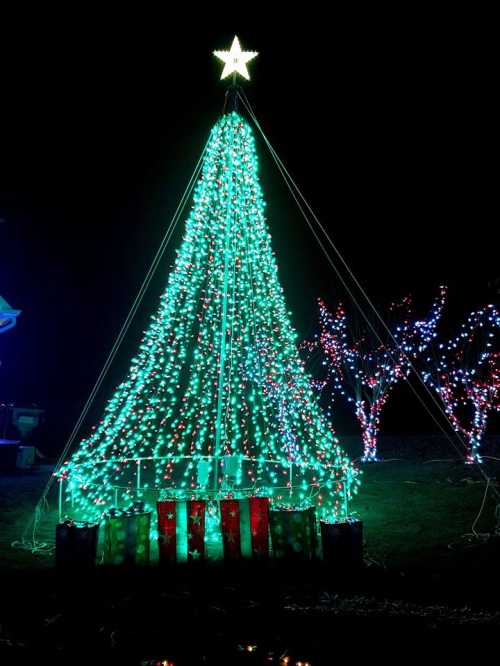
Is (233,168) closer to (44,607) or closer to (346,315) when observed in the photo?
(44,607)

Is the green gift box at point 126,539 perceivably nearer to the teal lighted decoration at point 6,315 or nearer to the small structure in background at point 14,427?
the small structure in background at point 14,427

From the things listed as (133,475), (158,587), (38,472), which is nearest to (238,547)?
(158,587)

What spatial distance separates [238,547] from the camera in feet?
18.8

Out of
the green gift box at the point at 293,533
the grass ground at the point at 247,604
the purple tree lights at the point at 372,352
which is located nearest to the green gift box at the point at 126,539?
the grass ground at the point at 247,604

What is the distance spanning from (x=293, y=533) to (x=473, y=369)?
46.8 feet

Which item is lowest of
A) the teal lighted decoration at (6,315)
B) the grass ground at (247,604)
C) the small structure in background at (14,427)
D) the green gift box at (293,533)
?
the grass ground at (247,604)

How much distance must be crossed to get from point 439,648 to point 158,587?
9.03ft

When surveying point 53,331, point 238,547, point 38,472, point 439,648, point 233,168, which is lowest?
point 439,648

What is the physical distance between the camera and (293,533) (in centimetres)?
564

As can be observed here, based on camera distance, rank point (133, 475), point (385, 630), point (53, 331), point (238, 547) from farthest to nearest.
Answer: point (53, 331)
point (133, 475)
point (238, 547)
point (385, 630)

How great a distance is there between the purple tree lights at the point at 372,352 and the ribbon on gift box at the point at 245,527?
40.7 ft

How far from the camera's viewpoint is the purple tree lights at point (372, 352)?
1859 cm

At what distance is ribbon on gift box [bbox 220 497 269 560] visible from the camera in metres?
5.72

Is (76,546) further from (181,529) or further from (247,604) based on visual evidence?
(247,604)
